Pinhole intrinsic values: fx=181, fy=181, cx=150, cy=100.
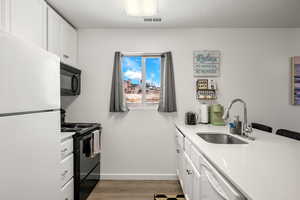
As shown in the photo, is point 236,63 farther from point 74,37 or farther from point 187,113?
point 74,37

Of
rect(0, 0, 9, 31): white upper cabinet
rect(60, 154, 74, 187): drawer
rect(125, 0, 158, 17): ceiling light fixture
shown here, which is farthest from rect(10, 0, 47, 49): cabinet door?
rect(60, 154, 74, 187): drawer

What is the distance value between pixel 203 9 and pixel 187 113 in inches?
55.2

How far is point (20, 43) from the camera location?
961 millimetres

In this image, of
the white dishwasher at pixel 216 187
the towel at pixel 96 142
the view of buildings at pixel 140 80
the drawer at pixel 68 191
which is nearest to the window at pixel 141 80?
the view of buildings at pixel 140 80

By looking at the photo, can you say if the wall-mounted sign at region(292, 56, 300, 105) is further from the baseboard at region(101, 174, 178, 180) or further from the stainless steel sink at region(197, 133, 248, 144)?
the baseboard at region(101, 174, 178, 180)

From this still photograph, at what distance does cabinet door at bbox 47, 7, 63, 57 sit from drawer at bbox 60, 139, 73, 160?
40.8 inches

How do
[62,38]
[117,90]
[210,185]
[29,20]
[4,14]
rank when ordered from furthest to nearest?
[117,90]
[62,38]
[29,20]
[4,14]
[210,185]

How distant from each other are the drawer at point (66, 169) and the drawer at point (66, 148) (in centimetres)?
5

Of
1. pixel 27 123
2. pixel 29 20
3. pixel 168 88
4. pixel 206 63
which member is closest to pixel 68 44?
pixel 29 20

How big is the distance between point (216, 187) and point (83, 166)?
5.46ft

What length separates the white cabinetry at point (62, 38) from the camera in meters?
2.05

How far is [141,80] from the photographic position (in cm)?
294

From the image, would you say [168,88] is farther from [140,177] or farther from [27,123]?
[27,123]

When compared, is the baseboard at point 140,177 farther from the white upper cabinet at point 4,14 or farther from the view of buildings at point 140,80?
the white upper cabinet at point 4,14
